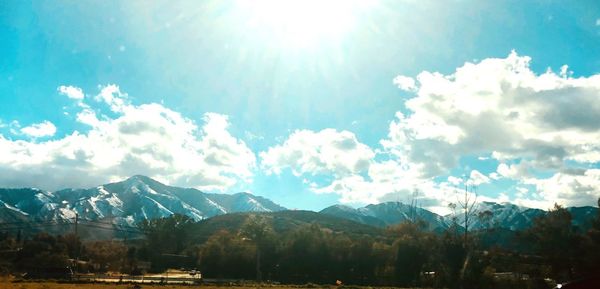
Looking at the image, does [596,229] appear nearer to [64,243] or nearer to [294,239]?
[294,239]

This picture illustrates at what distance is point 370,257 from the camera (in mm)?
117250

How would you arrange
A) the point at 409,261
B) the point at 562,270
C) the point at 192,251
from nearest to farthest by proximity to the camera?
the point at 562,270 → the point at 409,261 → the point at 192,251

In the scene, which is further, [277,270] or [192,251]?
[192,251]

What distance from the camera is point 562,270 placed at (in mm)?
88625

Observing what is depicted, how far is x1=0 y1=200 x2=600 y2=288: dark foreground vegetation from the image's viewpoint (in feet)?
276

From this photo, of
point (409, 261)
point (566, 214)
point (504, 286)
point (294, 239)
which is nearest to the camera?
point (504, 286)

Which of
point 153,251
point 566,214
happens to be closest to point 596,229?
point 566,214

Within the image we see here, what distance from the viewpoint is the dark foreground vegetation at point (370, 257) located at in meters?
84.1

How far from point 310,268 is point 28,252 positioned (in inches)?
2804

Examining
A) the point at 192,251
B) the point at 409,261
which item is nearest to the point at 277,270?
the point at 409,261

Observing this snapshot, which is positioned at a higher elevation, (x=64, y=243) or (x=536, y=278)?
(x=64, y=243)

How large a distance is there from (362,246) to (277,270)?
2067cm

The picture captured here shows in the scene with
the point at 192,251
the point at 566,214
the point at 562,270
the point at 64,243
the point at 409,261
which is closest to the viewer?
the point at 562,270

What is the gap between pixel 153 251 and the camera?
538 feet
